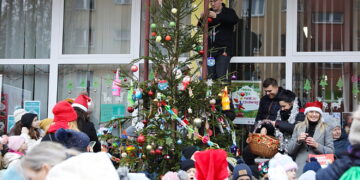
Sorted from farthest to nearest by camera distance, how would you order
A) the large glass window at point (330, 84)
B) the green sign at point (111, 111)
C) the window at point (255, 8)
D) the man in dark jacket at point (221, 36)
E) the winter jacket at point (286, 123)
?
the green sign at point (111, 111) < the window at point (255, 8) < the large glass window at point (330, 84) < the man in dark jacket at point (221, 36) < the winter jacket at point (286, 123)

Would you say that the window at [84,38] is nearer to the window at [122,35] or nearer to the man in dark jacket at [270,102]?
the window at [122,35]

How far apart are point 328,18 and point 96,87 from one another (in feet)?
13.6

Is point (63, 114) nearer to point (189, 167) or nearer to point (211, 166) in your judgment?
point (189, 167)

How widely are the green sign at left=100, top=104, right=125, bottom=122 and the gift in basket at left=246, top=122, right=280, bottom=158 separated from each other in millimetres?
3029

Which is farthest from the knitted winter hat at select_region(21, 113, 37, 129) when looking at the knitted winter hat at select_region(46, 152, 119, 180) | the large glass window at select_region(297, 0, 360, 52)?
the knitted winter hat at select_region(46, 152, 119, 180)

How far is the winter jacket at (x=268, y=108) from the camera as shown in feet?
28.1

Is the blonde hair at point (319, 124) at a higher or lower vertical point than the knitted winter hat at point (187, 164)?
higher

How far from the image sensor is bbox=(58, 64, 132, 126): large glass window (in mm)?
10180

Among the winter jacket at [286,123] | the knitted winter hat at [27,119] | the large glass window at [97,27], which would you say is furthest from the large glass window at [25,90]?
the winter jacket at [286,123]

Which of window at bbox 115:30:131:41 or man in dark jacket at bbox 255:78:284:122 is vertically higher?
window at bbox 115:30:131:41

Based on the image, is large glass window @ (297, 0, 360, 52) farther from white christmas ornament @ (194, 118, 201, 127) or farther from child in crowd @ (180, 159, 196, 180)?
child in crowd @ (180, 159, 196, 180)

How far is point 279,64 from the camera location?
31.8 ft

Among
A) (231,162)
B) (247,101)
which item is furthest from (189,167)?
(247,101)

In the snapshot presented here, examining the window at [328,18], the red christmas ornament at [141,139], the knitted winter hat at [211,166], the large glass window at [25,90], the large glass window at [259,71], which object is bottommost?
the knitted winter hat at [211,166]
